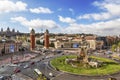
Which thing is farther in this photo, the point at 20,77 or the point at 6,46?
the point at 6,46

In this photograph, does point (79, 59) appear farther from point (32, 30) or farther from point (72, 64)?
point (32, 30)

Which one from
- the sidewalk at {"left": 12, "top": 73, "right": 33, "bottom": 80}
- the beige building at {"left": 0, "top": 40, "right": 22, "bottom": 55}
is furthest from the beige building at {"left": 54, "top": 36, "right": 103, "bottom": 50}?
the sidewalk at {"left": 12, "top": 73, "right": 33, "bottom": 80}

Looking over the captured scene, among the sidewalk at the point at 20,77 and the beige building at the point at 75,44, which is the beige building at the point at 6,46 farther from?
the beige building at the point at 75,44

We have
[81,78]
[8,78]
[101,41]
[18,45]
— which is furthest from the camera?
[101,41]

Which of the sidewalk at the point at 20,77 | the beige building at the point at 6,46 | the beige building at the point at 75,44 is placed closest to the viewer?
the sidewalk at the point at 20,77

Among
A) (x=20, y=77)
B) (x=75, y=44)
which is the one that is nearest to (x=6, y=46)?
(x=20, y=77)

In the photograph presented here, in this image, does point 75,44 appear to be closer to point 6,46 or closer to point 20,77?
point 6,46

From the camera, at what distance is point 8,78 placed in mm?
50062

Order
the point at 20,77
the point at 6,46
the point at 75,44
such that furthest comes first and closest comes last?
1. the point at 75,44
2. the point at 6,46
3. the point at 20,77

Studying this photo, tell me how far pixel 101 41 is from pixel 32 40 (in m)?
63.7

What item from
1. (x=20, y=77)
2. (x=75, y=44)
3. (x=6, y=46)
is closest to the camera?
(x=20, y=77)

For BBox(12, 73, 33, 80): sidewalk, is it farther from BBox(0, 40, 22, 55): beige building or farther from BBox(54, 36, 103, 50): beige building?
BBox(54, 36, 103, 50): beige building

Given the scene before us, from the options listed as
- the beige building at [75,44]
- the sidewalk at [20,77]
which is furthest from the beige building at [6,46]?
the beige building at [75,44]

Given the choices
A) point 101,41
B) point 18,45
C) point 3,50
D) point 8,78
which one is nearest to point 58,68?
point 8,78
